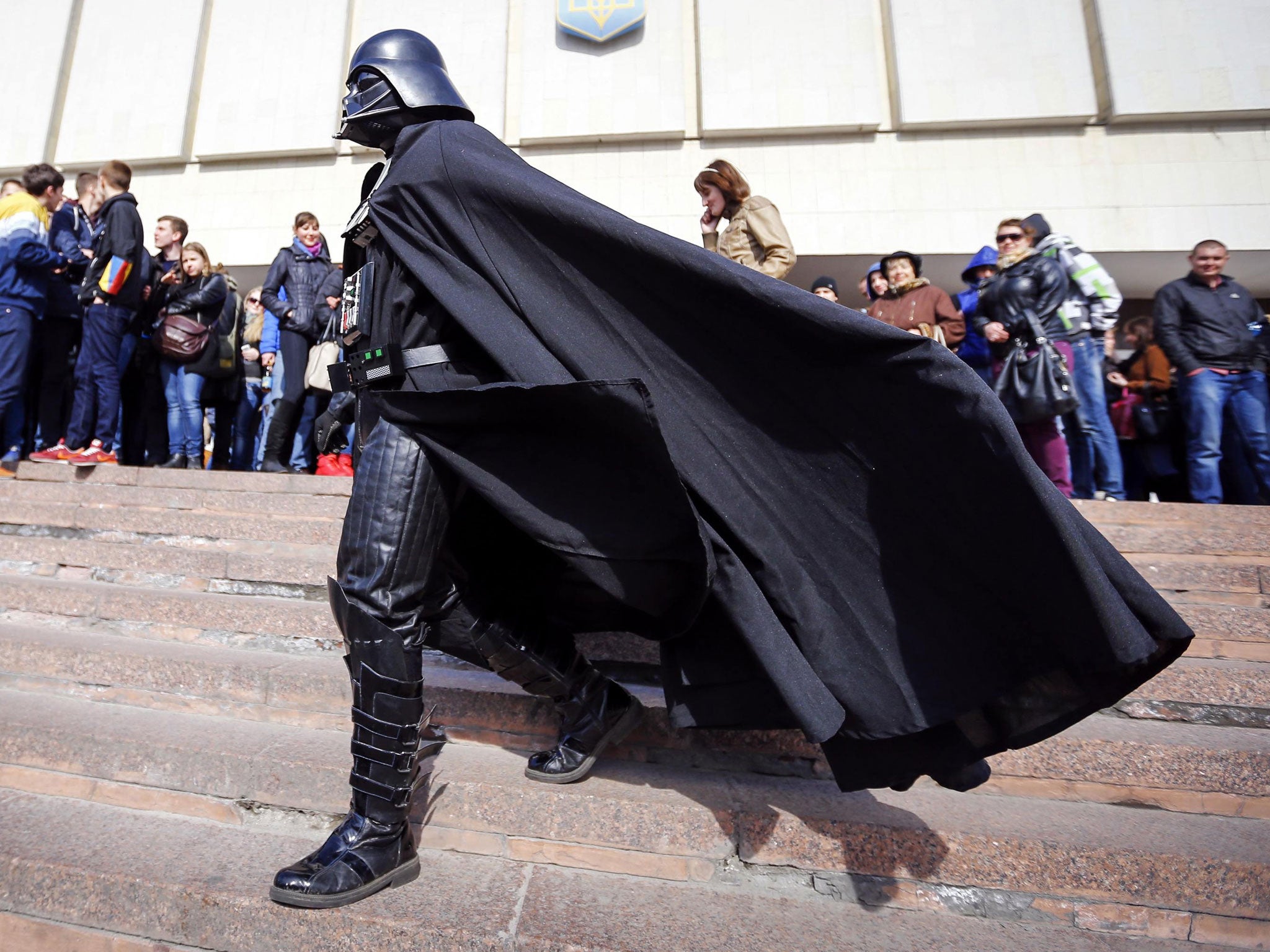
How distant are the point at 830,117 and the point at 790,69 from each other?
0.88 metres

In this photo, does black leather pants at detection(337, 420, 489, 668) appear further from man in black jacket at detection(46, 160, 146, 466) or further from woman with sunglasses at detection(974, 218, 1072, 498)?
man in black jacket at detection(46, 160, 146, 466)

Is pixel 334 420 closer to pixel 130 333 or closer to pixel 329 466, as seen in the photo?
pixel 329 466

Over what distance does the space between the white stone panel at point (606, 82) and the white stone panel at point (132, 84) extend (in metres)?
5.62

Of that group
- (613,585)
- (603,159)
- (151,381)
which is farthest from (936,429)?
(603,159)

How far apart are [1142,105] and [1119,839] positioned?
1101cm

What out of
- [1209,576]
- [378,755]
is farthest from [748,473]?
[1209,576]

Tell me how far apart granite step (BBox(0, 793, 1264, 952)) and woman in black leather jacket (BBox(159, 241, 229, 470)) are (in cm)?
443

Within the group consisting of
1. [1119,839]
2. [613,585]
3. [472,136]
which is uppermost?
[472,136]

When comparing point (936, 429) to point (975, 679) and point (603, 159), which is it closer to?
point (975, 679)

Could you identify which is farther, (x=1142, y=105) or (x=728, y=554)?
(x=1142, y=105)

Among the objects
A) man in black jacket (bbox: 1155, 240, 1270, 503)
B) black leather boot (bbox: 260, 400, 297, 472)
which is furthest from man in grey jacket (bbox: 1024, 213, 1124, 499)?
black leather boot (bbox: 260, 400, 297, 472)

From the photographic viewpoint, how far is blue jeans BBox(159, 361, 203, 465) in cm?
558

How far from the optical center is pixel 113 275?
4938 millimetres

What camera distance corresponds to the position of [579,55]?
33.2ft
